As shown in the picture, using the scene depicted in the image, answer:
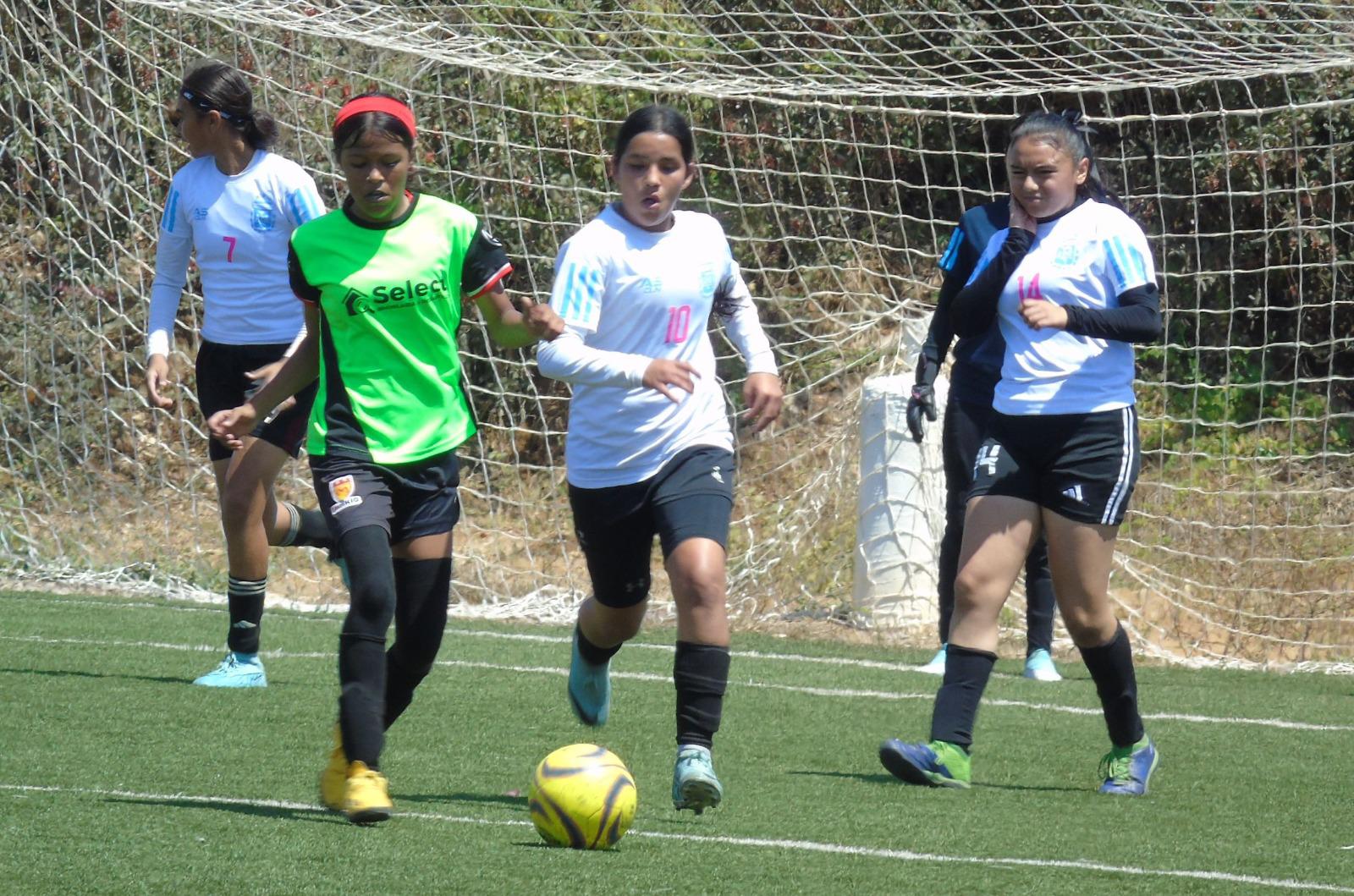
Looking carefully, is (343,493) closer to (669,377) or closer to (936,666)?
(669,377)

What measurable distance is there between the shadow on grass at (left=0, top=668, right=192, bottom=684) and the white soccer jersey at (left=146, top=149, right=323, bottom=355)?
3.81 ft

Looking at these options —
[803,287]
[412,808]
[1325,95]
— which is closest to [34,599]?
[803,287]

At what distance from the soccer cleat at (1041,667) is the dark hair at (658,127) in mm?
3876

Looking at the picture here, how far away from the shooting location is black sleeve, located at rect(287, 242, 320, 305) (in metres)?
4.75

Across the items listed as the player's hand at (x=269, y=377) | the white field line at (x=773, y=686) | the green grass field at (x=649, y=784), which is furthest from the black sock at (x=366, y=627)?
the white field line at (x=773, y=686)

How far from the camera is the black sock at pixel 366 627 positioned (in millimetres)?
4504

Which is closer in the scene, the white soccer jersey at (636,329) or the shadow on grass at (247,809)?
the shadow on grass at (247,809)

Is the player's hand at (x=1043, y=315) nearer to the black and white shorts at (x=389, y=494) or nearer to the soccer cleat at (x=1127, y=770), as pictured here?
the soccer cleat at (x=1127, y=770)

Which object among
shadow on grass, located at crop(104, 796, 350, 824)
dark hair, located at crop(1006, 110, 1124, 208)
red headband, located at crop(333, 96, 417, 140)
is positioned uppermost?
dark hair, located at crop(1006, 110, 1124, 208)

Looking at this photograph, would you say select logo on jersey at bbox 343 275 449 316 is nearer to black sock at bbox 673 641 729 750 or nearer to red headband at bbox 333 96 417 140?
red headband at bbox 333 96 417 140

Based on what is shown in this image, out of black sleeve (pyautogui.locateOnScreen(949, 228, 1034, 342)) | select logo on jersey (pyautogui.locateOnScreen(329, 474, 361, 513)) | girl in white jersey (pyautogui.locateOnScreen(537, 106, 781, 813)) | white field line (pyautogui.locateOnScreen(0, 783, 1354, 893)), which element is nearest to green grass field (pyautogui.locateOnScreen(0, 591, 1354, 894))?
white field line (pyautogui.locateOnScreen(0, 783, 1354, 893))

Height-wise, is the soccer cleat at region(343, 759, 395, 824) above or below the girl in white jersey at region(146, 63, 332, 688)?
below

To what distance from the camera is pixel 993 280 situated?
5.41 meters

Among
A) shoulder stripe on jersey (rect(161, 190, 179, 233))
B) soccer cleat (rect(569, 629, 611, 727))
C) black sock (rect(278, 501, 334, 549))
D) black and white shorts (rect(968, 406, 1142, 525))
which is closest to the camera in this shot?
black and white shorts (rect(968, 406, 1142, 525))
